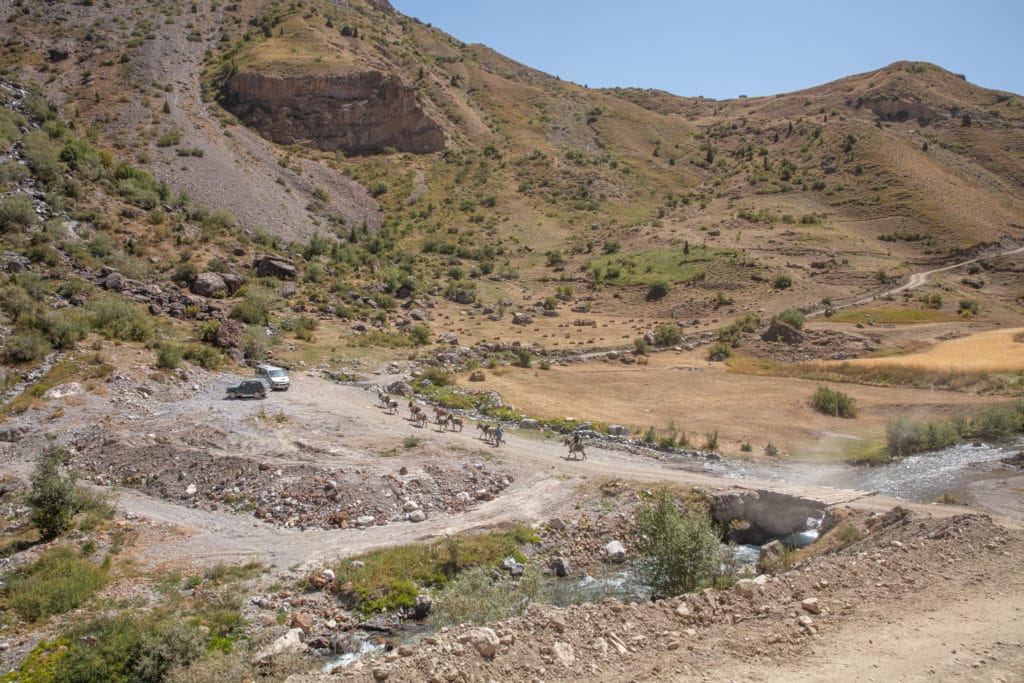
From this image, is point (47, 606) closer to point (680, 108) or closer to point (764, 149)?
point (764, 149)

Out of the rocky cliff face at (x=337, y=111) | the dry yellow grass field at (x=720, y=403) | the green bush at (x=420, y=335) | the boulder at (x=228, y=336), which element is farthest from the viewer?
the rocky cliff face at (x=337, y=111)

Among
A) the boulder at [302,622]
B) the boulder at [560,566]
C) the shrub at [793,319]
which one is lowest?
the boulder at [302,622]

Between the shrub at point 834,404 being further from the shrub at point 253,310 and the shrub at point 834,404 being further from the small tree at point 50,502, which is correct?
the shrub at point 253,310

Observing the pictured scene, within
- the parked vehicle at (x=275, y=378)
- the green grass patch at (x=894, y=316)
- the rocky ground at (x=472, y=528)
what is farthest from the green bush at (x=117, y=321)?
the green grass patch at (x=894, y=316)

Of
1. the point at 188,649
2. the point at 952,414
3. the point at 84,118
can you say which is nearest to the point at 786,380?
the point at 952,414

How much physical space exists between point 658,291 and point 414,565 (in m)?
55.6

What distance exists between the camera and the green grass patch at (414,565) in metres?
13.4

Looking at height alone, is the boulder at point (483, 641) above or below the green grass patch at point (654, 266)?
below

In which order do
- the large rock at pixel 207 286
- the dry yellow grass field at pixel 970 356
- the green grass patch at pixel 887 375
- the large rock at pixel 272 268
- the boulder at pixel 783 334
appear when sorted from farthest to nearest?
the boulder at pixel 783 334 → the large rock at pixel 272 268 → the large rock at pixel 207 286 → the dry yellow grass field at pixel 970 356 → the green grass patch at pixel 887 375

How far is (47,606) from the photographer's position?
476 inches

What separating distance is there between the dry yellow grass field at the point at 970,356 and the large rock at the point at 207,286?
44.1m

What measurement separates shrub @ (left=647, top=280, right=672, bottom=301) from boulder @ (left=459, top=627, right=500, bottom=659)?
59.6 m

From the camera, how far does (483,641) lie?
852cm

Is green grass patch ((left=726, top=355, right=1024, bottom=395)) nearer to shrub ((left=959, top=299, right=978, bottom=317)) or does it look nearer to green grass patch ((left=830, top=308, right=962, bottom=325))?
green grass patch ((left=830, top=308, right=962, bottom=325))
